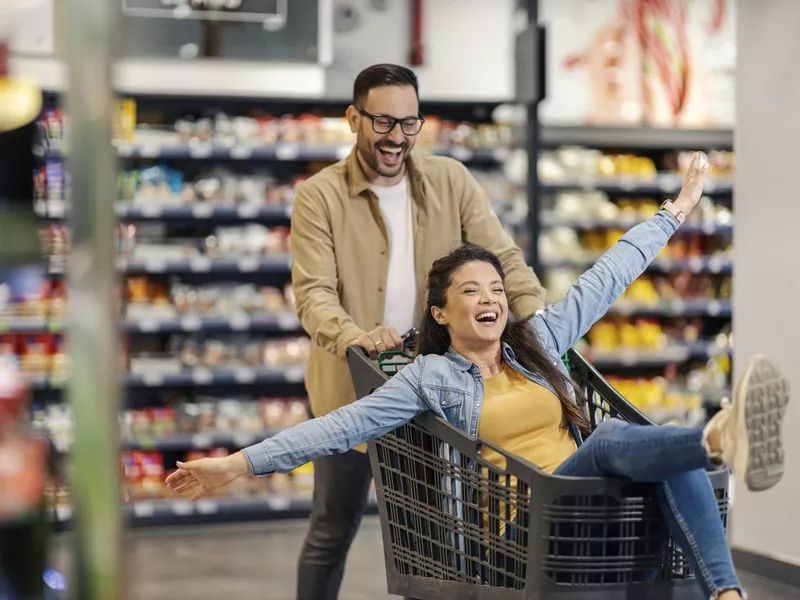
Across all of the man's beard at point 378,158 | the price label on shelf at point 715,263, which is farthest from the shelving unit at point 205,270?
the man's beard at point 378,158

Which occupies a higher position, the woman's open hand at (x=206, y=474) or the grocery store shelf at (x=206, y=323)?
the woman's open hand at (x=206, y=474)

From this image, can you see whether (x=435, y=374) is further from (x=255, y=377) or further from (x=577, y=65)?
(x=577, y=65)

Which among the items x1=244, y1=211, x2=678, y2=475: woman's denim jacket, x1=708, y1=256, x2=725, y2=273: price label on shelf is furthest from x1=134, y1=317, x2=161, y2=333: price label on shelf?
x1=244, y1=211, x2=678, y2=475: woman's denim jacket

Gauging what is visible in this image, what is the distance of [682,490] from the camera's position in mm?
2225

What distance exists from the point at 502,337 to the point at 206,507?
398 cm

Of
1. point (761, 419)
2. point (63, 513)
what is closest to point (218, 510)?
point (761, 419)

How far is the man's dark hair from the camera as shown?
3037mm

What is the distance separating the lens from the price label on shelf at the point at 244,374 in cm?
666

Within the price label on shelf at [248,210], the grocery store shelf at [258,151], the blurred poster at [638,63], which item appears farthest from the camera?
the blurred poster at [638,63]

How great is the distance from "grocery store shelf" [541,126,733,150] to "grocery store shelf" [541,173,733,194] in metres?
0.24

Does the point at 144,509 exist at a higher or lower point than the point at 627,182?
lower

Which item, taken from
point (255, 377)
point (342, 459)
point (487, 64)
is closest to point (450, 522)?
point (342, 459)

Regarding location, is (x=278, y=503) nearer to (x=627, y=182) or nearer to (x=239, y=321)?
(x=239, y=321)

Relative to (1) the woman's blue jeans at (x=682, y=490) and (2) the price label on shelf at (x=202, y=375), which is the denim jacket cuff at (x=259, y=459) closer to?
(1) the woman's blue jeans at (x=682, y=490)
